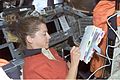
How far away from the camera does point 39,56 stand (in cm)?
164

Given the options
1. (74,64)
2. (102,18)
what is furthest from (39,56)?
(102,18)

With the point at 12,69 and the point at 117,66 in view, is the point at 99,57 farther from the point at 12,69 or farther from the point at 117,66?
the point at 12,69

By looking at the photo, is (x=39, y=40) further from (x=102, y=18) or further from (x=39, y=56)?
(x=102, y=18)

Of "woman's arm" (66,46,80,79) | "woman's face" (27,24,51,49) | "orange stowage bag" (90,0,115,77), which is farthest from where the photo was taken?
"orange stowage bag" (90,0,115,77)

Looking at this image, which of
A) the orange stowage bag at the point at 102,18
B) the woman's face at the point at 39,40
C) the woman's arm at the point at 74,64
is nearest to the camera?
the woman's arm at the point at 74,64

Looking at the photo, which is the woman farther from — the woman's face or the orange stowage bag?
the orange stowage bag

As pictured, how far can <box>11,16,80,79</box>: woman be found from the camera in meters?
1.55

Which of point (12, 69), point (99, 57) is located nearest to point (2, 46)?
point (12, 69)

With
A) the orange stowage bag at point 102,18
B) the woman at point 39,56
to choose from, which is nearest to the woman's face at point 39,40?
the woman at point 39,56

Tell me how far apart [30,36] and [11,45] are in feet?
1.85

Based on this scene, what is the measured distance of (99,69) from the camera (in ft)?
6.35

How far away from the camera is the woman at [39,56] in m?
1.55

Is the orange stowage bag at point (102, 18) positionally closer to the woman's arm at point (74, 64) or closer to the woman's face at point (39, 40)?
the woman's arm at point (74, 64)

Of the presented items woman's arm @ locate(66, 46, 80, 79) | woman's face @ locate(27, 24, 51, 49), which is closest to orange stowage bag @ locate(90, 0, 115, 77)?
woman's arm @ locate(66, 46, 80, 79)
